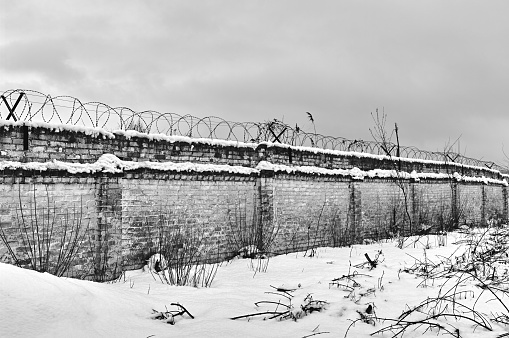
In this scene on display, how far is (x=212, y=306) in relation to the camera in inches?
150

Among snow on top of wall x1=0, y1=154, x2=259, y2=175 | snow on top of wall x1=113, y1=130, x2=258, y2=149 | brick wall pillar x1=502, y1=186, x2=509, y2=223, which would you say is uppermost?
snow on top of wall x1=113, y1=130, x2=258, y2=149

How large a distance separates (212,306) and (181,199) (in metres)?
3.69

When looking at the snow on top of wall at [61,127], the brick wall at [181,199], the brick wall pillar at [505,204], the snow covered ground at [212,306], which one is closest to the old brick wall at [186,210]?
the brick wall at [181,199]

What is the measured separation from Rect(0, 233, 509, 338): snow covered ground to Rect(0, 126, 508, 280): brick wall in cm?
135

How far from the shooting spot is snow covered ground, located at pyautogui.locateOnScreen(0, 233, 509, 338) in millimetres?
2789

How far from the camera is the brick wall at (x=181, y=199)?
18.4 ft

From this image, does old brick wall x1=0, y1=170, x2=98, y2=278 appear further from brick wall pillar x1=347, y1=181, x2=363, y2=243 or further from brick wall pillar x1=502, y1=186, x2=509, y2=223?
brick wall pillar x1=502, y1=186, x2=509, y2=223

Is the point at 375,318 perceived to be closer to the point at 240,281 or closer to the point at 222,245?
the point at 240,281

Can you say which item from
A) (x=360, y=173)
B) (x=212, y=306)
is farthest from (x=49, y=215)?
(x=360, y=173)

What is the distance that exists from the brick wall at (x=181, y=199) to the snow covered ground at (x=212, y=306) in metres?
1.35

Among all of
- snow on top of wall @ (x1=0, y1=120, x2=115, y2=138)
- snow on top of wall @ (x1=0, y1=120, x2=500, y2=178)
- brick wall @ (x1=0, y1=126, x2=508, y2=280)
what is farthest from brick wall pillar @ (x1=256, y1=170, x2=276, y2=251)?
snow on top of wall @ (x1=0, y1=120, x2=115, y2=138)

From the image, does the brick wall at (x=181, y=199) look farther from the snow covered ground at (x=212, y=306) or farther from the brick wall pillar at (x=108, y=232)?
the snow covered ground at (x=212, y=306)

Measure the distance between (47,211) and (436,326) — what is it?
5045 mm

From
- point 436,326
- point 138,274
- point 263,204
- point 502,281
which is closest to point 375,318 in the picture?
point 436,326
